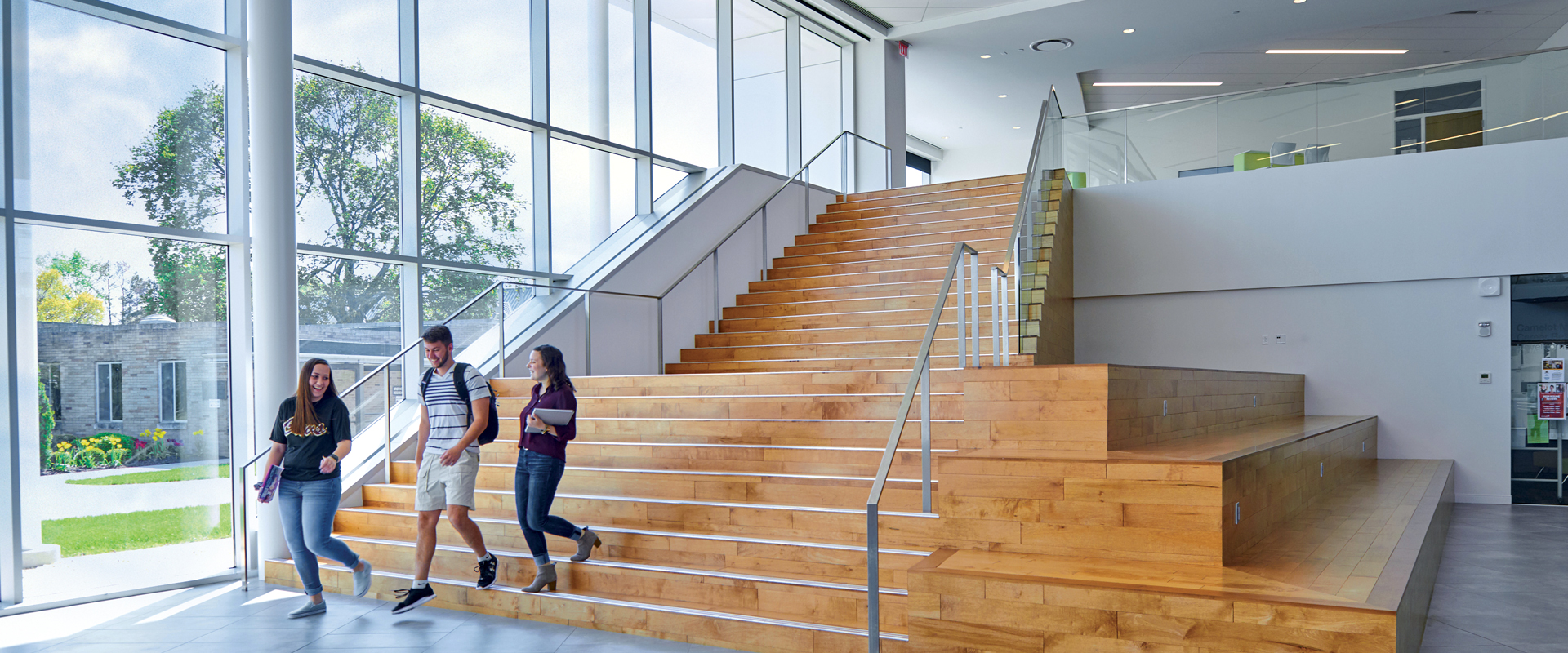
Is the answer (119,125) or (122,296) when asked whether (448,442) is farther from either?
(119,125)

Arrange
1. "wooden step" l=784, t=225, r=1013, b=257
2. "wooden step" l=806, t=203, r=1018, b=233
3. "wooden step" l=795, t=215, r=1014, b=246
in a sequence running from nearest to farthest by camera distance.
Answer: "wooden step" l=784, t=225, r=1013, b=257
"wooden step" l=795, t=215, r=1014, b=246
"wooden step" l=806, t=203, r=1018, b=233

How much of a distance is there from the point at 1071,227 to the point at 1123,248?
62 cm

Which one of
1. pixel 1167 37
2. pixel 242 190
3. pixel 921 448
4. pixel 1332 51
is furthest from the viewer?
pixel 1332 51

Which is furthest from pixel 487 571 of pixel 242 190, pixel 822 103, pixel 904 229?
pixel 822 103

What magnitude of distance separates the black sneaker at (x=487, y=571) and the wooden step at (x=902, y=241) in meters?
5.81

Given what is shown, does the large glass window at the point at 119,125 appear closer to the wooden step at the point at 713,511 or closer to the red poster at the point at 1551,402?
the wooden step at the point at 713,511

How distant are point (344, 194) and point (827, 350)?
13.8ft

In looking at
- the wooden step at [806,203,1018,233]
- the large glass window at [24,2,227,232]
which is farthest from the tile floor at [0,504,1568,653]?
the wooden step at [806,203,1018,233]

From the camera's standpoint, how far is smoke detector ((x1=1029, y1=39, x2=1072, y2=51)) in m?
14.2

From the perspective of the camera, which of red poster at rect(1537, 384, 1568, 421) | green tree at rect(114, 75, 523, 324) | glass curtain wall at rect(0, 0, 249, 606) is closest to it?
glass curtain wall at rect(0, 0, 249, 606)

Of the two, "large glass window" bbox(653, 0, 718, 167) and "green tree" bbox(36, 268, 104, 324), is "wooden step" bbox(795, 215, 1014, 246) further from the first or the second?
"green tree" bbox(36, 268, 104, 324)

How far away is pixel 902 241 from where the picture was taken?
1025cm

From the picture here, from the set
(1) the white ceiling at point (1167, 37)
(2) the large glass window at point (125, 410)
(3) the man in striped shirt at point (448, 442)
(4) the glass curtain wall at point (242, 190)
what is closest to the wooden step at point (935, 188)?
(4) the glass curtain wall at point (242, 190)

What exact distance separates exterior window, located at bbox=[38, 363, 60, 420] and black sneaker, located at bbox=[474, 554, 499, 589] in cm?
307
